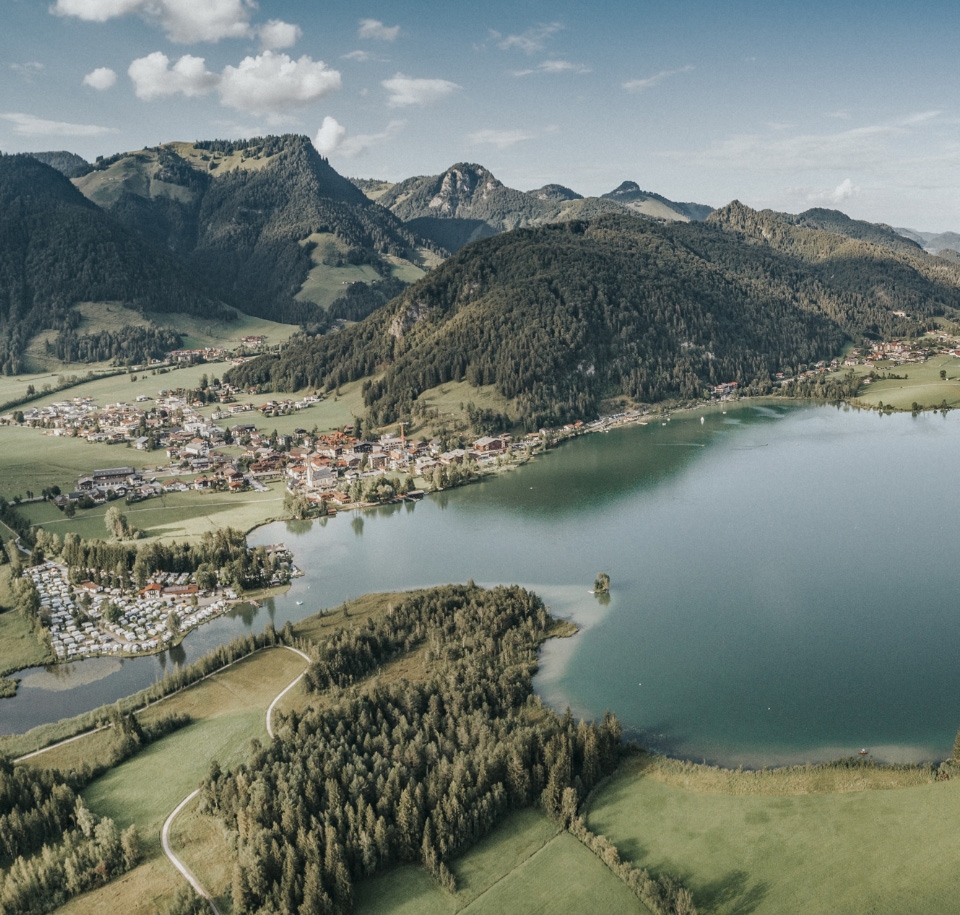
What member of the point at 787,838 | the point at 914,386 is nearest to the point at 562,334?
the point at 914,386

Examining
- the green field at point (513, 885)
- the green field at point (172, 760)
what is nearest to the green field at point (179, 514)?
the green field at point (172, 760)

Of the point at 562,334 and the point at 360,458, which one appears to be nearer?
the point at 360,458

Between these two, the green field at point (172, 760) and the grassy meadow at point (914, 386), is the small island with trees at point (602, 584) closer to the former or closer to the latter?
the green field at point (172, 760)

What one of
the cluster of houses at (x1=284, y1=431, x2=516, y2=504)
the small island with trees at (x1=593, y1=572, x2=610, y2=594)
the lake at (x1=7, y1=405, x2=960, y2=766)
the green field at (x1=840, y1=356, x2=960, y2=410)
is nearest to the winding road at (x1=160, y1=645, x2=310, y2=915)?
the lake at (x1=7, y1=405, x2=960, y2=766)

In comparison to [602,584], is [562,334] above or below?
above

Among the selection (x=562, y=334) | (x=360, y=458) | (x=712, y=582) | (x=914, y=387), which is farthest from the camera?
(x=562, y=334)

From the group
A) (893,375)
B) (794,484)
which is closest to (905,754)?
(794,484)

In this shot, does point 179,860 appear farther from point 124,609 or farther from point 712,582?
point 712,582

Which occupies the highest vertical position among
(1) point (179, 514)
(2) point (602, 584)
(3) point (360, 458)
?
(3) point (360, 458)
